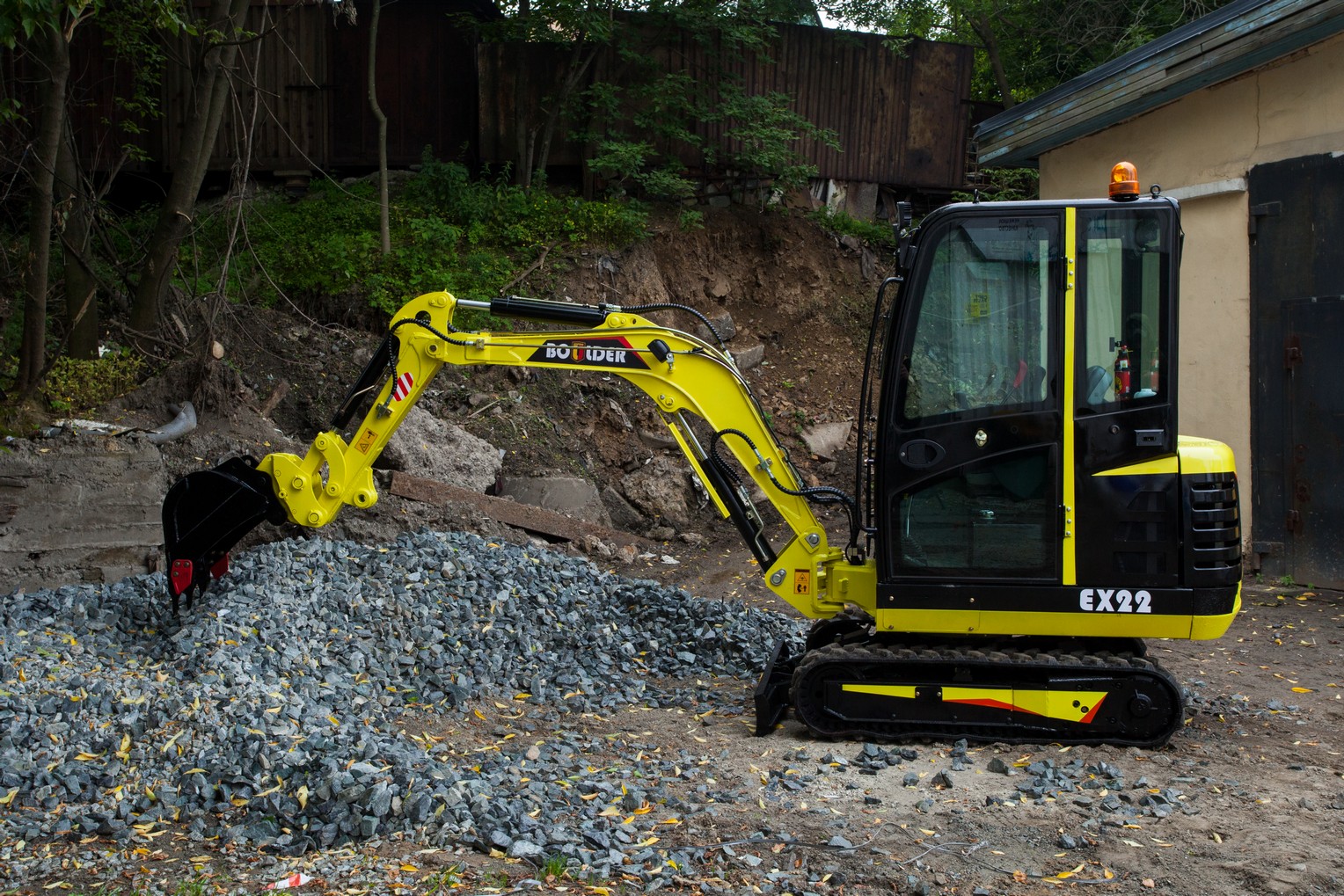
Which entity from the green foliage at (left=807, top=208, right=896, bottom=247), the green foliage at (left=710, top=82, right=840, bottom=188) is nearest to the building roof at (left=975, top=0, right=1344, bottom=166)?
the green foliage at (left=710, top=82, right=840, bottom=188)

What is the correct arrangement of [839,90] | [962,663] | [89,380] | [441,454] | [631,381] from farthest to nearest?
[839,90]
[441,454]
[89,380]
[631,381]
[962,663]

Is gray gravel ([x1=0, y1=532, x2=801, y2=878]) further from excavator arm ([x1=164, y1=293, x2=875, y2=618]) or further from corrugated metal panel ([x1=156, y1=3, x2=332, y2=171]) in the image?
corrugated metal panel ([x1=156, y1=3, x2=332, y2=171])

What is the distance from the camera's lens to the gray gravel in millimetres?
3938

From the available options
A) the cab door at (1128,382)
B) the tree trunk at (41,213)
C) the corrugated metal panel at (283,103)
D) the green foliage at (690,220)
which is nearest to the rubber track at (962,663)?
the cab door at (1128,382)

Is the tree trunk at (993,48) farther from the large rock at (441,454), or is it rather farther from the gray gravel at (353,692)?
the gray gravel at (353,692)

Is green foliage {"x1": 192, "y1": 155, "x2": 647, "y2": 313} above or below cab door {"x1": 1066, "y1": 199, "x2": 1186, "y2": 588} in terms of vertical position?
above

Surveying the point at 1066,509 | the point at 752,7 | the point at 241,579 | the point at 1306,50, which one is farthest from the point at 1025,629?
the point at 752,7

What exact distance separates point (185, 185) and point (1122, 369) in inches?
301

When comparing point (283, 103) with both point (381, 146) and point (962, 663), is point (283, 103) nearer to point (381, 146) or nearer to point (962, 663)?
point (381, 146)

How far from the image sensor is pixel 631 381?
5.14 meters

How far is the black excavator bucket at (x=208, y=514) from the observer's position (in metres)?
5.50

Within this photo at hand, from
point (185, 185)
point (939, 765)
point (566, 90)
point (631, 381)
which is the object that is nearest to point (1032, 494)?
point (939, 765)

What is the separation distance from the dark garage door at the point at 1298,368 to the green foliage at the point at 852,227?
5.98 m

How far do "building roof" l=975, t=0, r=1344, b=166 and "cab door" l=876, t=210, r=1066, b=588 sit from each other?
14.5ft
